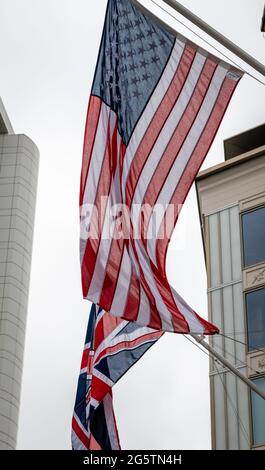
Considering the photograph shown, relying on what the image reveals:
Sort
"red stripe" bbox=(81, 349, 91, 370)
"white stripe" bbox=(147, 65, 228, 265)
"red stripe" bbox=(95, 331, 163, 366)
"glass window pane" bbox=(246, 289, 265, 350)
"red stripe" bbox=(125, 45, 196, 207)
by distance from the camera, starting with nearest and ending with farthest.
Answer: "white stripe" bbox=(147, 65, 228, 265)
"red stripe" bbox=(125, 45, 196, 207)
"red stripe" bbox=(95, 331, 163, 366)
"red stripe" bbox=(81, 349, 91, 370)
"glass window pane" bbox=(246, 289, 265, 350)

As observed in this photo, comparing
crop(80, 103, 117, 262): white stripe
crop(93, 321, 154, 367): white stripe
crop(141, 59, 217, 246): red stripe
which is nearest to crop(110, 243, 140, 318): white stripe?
crop(141, 59, 217, 246): red stripe

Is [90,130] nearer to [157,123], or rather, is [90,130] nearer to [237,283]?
[157,123]

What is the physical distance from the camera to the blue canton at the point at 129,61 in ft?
55.5

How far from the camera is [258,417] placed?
1198 inches

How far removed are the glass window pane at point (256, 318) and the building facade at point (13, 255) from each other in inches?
1381

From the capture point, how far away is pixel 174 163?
54.7 ft

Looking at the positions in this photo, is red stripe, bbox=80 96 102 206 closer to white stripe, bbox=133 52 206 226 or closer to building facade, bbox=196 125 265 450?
white stripe, bbox=133 52 206 226

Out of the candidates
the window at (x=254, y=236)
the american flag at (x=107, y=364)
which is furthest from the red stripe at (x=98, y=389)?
the window at (x=254, y=236)

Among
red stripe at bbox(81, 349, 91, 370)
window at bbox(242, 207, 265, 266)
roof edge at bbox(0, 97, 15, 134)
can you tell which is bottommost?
red stripe at bbox(81, 349, 91, 370)

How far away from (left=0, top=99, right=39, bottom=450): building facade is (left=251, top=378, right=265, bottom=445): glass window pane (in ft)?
118

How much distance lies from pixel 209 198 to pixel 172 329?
2208 cm

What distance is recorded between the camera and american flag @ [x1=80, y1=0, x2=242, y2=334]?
1612 centimetres

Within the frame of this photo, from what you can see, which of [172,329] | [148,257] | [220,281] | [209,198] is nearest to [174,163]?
[148,257]

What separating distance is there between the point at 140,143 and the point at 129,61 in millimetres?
1524
